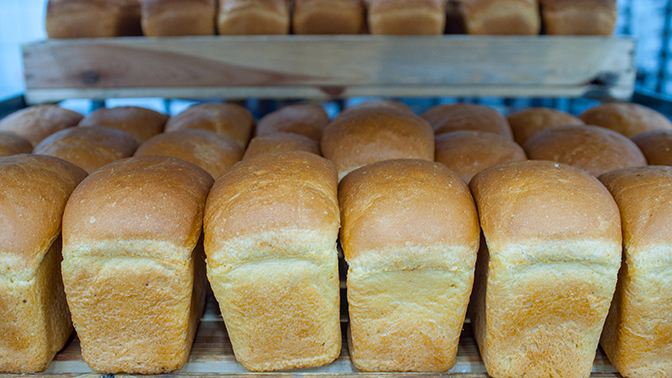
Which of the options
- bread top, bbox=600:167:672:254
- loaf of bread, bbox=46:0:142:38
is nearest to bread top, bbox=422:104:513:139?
bread top, bbox=600:167:672:254

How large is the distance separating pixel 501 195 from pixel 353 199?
1.39 feet

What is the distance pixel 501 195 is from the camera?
1.31m

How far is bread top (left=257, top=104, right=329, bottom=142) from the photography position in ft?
7.59

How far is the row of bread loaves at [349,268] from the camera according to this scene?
1.23 metres

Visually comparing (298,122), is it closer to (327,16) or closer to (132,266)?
(327,16)

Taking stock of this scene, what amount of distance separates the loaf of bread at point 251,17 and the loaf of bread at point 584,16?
158cm

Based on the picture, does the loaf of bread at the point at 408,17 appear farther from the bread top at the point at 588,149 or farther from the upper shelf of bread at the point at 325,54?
the bread top at the point at 588,149

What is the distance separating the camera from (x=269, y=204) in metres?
1.24

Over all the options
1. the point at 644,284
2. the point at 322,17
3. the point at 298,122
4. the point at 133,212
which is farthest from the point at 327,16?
the point at 644,284

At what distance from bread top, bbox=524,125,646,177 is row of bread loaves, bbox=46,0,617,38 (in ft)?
3.01

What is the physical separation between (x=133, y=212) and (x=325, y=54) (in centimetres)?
161

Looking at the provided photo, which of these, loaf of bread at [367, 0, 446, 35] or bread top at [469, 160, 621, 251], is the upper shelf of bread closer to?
loaf of bread at [367, 0, 446, 35]

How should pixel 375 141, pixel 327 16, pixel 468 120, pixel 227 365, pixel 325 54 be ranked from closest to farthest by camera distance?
pixel 227 365 < pixel 375 141 < pixel 468 120 < pixel 325 54 < pixel 327 16

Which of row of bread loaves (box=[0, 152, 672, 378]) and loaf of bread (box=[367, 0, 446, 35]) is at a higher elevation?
loaf of bread (box=[367, 0, 446, 35])
